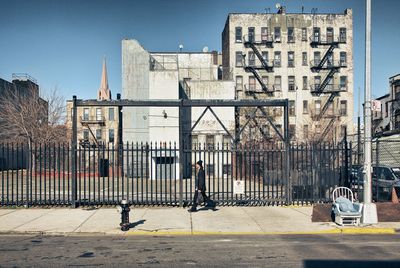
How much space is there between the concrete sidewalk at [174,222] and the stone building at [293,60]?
44.5 meters

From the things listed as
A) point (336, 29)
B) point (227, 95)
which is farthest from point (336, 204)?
point (336, 29)

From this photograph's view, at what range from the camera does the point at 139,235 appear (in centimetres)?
1034

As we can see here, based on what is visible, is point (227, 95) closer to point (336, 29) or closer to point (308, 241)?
point (336, 29)

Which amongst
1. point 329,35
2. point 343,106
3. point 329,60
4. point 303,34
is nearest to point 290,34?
point 303,34

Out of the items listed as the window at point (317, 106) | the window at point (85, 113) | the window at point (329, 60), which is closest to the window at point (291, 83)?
the window at point (317, 106)

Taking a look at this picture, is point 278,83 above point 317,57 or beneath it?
beneath

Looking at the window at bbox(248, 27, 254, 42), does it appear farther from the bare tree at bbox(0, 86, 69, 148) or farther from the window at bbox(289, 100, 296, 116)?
the bare tree at bbox(0, 86, 69, 148)

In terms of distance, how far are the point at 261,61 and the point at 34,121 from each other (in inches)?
1293

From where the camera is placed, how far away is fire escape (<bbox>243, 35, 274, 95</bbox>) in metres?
56.4

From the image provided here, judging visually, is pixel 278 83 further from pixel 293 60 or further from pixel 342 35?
pixel 342 35

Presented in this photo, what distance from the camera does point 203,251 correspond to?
27.7 ft

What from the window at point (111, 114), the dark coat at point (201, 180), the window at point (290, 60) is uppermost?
the window at point (290, 60)

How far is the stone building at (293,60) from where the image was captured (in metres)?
56.9

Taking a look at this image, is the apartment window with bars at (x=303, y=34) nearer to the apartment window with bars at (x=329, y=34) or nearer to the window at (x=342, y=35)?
the apartment window with bars at (x=329, y=34)
